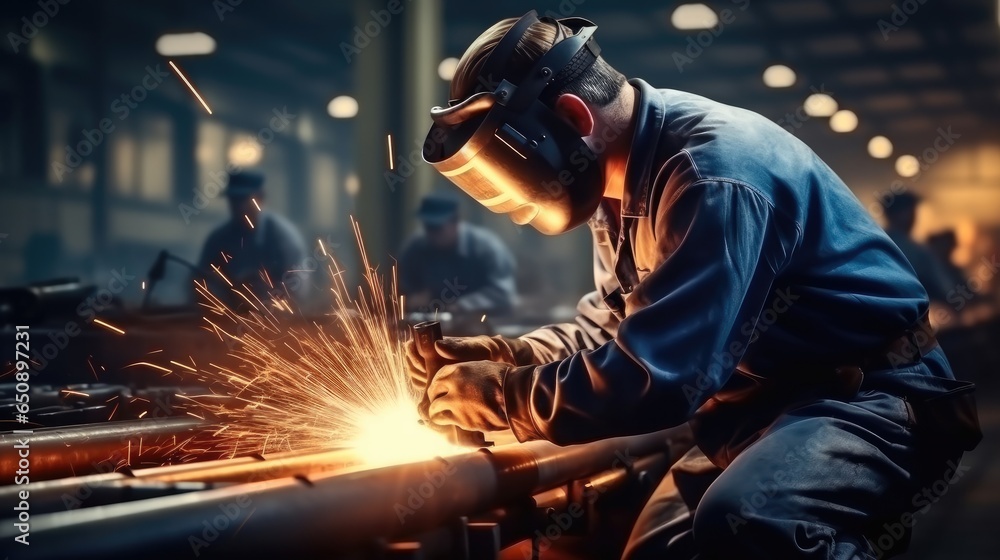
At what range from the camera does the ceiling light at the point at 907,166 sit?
13125mm

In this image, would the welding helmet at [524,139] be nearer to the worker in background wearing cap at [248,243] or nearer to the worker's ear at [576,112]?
the worker's ear at [576,112]

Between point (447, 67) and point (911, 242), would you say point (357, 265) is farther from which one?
point (447, 67)

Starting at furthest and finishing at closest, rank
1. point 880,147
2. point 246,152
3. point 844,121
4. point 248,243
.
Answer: point 880,147 < point 844,121 < point 246,152 < point 248,243

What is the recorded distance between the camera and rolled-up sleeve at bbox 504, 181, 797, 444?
4.64 ft

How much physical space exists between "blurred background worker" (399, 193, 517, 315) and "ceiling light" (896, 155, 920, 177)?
9.10 m

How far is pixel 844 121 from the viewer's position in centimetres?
1261

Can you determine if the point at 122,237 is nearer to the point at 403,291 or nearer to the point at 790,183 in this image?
the point at 403,291

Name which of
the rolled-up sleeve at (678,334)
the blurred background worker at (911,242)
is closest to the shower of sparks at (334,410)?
the rolled-up sleeve at (678,334)

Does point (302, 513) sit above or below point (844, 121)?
below

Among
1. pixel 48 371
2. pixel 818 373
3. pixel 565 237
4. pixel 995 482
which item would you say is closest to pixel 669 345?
pixel 818 373

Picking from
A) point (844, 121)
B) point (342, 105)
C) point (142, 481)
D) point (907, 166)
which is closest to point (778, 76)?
point (844, 121)

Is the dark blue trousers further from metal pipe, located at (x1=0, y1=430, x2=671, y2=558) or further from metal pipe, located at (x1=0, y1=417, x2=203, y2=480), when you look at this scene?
metal pipe, located at (x1=0, y1=417, x2=203, y2=480)

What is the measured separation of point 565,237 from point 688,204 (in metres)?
10.7

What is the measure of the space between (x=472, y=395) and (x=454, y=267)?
4920 millimetres
